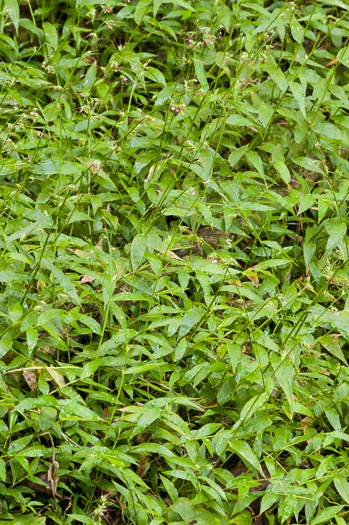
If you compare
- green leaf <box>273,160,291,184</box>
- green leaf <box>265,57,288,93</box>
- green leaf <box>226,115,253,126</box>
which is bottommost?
green leaf <box>273,160,291,184</box>

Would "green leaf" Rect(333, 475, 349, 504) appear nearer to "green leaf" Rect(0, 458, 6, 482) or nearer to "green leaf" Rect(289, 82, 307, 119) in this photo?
"green leaf" Rect(0, 458, 6, 482)

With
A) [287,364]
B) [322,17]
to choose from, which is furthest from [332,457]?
[322,17]

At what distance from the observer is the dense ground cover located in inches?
75.5

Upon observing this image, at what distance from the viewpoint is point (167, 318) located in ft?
7.28

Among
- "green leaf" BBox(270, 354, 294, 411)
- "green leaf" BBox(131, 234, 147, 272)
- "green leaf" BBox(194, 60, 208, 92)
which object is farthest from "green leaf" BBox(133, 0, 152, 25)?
"green leaf" BBox(270, 354, 294, 411)

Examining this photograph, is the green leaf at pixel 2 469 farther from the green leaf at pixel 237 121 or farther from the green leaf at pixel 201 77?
the green leaf at pixel 201 77

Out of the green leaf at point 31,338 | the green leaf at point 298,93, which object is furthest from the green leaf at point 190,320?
the green leaf at point 298,93

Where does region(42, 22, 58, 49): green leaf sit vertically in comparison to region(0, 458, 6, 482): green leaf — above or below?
above

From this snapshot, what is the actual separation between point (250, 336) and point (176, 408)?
15.8 inches

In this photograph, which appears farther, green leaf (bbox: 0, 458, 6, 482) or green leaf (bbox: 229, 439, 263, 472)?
green leaf (bbox: 229, 439, 263, 472)

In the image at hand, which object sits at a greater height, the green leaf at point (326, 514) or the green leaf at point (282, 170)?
the green leaf at point (282, 170)

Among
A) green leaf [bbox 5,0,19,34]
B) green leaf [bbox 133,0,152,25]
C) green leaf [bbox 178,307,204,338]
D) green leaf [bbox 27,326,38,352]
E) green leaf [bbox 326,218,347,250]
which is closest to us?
green leaf [bbox 27,326,38,352]

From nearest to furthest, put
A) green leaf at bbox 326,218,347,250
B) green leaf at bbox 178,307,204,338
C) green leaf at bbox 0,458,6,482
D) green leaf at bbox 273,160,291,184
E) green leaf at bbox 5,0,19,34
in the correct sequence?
green leaf at bbox 0,458,6,482, green leaf at bbox 178,307,204,338, green leaf at bbox 326,218,347,250, green leaf at bbox 273,160,291,184, green leaf at bbox 5,0,19,34

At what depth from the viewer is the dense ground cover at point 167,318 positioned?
192 cm
